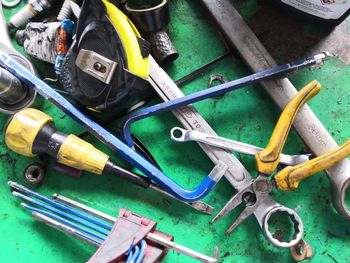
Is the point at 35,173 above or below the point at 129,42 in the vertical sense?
below

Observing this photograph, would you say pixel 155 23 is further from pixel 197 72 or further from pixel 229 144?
pixel 229 144

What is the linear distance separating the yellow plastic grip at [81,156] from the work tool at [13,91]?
16 centimetres

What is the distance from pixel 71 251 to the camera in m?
1.00

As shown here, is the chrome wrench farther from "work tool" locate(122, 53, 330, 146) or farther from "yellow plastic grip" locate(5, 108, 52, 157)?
"yellow plastic grip" locate(5, 108, 52, 157)

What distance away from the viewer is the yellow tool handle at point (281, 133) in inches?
36.6

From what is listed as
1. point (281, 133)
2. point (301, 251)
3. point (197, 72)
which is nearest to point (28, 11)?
point (197, 72)

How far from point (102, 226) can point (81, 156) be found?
5.9 inches

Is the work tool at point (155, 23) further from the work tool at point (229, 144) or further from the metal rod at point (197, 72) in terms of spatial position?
the work tool at point (229, 144)

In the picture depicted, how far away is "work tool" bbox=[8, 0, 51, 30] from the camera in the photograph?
1.04 m

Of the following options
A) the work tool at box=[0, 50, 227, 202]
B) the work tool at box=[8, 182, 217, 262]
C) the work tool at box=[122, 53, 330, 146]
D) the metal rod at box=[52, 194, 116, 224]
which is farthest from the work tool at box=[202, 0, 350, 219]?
the metal rod at box=[52, 194, 116, 224]

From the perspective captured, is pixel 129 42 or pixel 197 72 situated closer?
pixel 129 42

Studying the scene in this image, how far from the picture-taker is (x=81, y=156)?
95 cm

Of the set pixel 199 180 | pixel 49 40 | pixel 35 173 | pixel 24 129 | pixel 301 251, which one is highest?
pixel 49 40

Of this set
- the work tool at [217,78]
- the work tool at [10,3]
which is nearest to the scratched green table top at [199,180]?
the work tool at [217,78]
